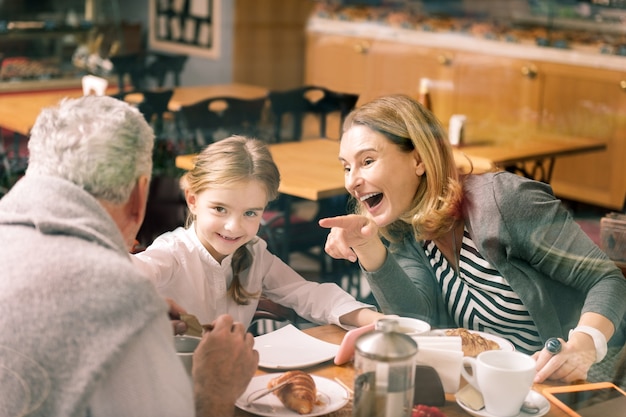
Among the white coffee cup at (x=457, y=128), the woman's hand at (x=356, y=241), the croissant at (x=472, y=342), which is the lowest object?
the white coffee cup at (x=457, y=128)

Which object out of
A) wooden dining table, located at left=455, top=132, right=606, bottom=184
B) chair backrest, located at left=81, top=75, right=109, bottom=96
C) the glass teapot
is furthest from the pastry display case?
the glass teapot

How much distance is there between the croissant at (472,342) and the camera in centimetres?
149

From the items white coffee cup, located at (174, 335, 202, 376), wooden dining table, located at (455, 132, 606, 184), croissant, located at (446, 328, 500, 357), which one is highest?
A: white coffee cup, located at (174, 335, 202, 376)

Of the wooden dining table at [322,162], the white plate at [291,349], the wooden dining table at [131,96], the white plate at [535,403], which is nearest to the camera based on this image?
the white plate at [535,403]

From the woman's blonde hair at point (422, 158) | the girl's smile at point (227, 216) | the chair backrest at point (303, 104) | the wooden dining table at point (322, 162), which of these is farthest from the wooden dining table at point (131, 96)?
the girl's smile at point (227, 216)

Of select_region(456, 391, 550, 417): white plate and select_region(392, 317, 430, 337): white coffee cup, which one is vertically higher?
select_region(392, 317, 430, 337): white coffee cup

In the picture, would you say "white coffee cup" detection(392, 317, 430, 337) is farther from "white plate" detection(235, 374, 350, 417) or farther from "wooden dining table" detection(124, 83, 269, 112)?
"wooden dining table" detection(124, 83, 269, 112)

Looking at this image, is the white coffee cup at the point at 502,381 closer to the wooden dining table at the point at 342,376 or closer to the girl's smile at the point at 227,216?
the wooden dining table at the point at 342,376

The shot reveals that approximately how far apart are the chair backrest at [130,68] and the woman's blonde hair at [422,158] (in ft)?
5.94

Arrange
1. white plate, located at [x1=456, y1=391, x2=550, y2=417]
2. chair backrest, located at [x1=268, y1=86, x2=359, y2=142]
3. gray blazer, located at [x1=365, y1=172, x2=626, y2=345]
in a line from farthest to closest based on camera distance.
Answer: chair backrest, located at [x1=268, y1=86, x2=359, y2=142] < gray blazer, located at [x1=365, y1=172, x2=626, y2=345] < white plate, located at [x1=456, y1=391, x2=550, y2=417]

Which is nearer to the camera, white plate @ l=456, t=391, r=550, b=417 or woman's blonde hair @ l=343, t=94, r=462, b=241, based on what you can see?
white plate @ l=456, t=391, r=550, b=417

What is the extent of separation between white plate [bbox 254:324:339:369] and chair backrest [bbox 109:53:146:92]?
204 cm

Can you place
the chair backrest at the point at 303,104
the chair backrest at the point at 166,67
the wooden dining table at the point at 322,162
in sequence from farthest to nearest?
the chair backrest at the point at 166,67 → the chair backrest at the point at 303,104 → the wooden dining table at the point at 322,162

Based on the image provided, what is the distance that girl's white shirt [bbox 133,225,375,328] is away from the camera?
1.52 meters
